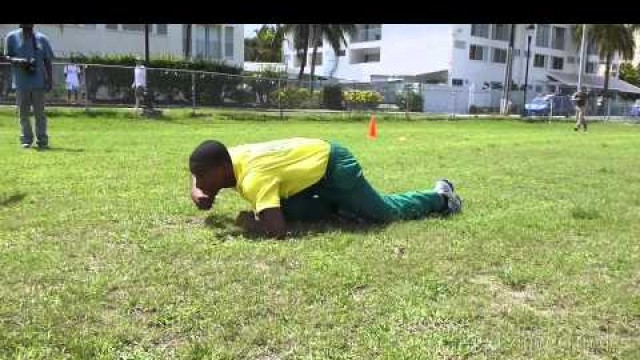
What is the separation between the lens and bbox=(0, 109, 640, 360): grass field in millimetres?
2967

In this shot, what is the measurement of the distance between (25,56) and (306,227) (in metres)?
6.60

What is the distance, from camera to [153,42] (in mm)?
44781

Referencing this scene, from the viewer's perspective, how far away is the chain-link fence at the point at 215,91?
855 inches

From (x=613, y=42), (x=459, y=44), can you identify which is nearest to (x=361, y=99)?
(x=459, y=44)

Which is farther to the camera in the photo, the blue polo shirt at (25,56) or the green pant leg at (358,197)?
the blue polo shirt at (25,56)

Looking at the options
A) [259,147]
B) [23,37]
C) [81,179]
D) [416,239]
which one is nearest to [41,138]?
[23,37]

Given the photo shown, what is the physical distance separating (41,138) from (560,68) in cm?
7140

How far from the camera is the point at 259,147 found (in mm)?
4906

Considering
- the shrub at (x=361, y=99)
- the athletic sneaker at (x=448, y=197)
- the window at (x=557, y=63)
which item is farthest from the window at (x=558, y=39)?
the athletic sneaker at (x=448, y=197)

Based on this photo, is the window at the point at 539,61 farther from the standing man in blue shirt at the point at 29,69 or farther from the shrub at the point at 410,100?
the standing man in blue shirt at the point at 29,69

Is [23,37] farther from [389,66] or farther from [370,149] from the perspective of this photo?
[389,66]

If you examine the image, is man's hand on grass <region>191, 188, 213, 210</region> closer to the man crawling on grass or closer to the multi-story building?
the man crawling on grass

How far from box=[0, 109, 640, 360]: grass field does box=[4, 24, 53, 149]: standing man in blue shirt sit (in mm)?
3070

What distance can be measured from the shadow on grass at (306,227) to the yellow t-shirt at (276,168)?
254 millimetres
